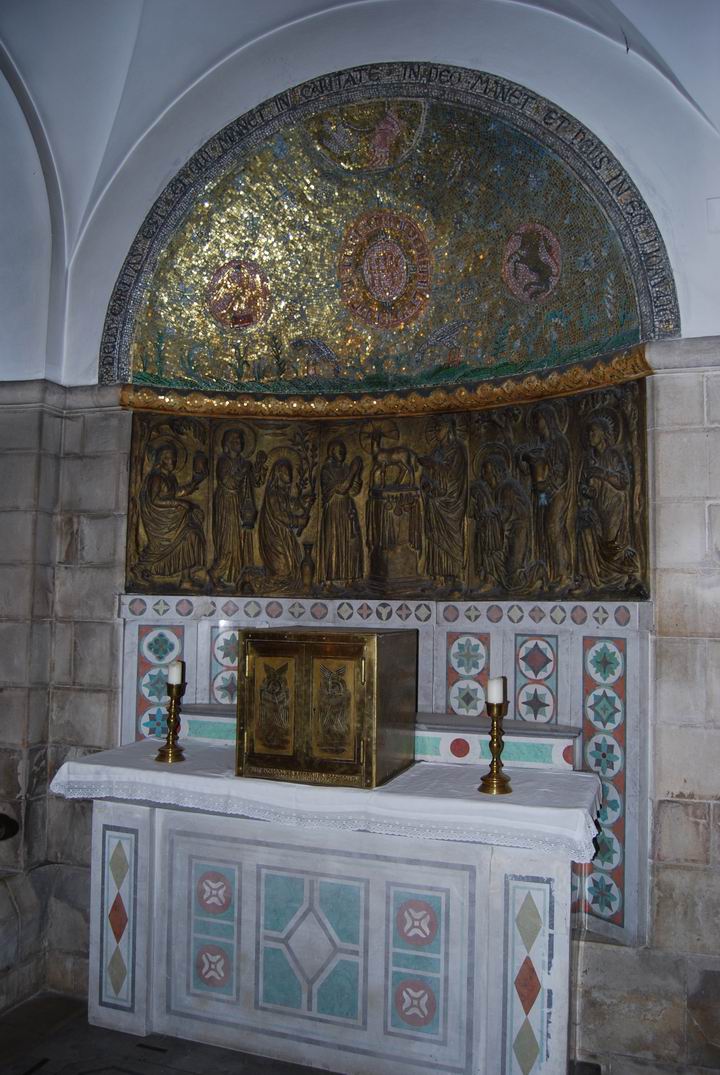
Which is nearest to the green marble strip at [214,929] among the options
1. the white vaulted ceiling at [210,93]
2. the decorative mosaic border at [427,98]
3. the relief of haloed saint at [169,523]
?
the relief of haloed saint at [169,523]

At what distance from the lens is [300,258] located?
6.55 metres

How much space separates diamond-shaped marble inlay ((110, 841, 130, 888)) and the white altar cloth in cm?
28

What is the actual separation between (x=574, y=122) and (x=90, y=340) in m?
3.50

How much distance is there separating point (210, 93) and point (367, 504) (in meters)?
2.97

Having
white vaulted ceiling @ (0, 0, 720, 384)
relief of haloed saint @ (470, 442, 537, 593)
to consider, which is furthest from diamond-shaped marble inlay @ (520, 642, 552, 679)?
white vaulted ceiling @ (0, 0, 720, 384)

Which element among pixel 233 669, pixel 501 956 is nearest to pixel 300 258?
pixel 233 669

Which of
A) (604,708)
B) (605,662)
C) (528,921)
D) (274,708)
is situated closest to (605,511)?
(605,662)

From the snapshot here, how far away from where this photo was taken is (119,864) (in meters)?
5.07

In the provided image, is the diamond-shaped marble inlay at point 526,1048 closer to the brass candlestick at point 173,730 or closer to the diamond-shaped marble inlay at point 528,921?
the diamond-shaped marble inlay at point 528,921

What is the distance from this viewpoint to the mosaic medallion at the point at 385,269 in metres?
6.39

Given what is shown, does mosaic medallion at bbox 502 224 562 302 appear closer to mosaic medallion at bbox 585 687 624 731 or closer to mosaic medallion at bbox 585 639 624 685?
mosaic medallion at bbox 585 639 624 685

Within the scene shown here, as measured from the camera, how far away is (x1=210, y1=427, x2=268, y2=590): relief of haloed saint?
6.55 meters

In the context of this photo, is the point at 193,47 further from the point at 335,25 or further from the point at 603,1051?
the point at 603,1051

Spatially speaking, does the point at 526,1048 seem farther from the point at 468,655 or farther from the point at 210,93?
the point at 210,93
